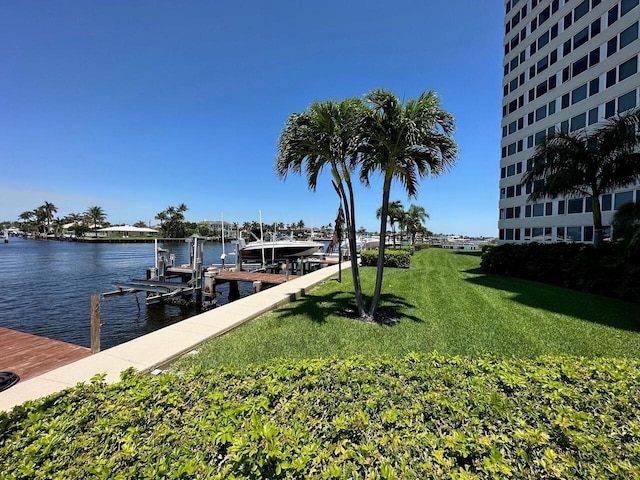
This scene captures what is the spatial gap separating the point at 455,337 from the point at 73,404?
653 centimetres

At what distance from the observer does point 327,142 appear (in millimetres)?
7418

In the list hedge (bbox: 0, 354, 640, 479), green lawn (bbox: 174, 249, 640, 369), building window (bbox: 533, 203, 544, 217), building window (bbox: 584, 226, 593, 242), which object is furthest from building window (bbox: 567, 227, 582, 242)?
hedge (bbox: 0, 354, 640, 479)

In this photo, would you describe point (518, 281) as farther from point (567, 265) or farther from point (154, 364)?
point (154, 364)

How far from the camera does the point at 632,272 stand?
9289 millimetres

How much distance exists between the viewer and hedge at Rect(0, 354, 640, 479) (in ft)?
5.54

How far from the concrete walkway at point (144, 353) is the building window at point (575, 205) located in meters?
25.7

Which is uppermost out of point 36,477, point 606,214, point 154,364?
point 606,214

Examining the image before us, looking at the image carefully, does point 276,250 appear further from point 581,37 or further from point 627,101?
point 581,37

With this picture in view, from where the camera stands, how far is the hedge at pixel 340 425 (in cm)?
169

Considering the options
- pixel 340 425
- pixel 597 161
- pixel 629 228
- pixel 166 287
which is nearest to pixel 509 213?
pixel 597 161

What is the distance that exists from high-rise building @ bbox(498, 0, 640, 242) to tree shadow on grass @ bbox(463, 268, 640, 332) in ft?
44.3

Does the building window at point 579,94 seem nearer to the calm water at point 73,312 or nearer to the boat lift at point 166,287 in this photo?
the calm water at point 73,312

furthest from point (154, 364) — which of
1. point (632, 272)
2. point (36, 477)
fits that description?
point (632, 272)

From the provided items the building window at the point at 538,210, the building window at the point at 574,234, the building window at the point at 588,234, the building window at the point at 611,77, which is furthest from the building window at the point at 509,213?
the building window at the point at 611,77
